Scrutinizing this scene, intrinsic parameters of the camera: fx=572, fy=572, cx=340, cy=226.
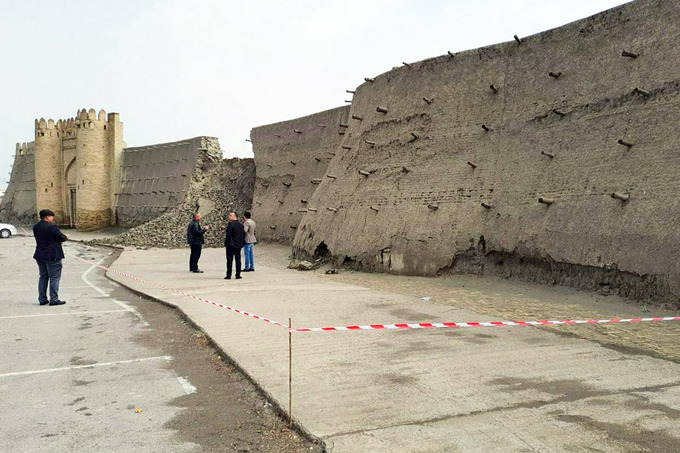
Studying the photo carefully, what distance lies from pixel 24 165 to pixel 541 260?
48692 mm

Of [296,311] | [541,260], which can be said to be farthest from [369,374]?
[541,260]

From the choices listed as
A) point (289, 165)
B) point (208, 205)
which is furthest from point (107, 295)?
point (208, 205)

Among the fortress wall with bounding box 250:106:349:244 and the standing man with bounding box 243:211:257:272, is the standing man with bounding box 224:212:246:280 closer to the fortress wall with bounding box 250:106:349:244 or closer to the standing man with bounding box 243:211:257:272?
the standing man with bounding box 243:211:257:272

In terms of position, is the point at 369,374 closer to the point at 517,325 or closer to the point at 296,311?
the point at 517,325

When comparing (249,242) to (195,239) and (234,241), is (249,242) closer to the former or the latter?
(195,239)

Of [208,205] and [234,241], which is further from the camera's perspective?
[208,205]

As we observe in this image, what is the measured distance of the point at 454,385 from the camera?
17.2ft

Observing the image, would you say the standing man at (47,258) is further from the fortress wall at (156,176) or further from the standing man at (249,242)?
the fortress wall at (156,176)

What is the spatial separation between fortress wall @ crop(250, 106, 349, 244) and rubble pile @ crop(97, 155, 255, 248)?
2319 millimetres

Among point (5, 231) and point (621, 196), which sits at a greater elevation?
point (621, 196)

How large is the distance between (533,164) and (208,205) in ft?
69.8

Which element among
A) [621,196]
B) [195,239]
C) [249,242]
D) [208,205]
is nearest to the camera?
[621,196]

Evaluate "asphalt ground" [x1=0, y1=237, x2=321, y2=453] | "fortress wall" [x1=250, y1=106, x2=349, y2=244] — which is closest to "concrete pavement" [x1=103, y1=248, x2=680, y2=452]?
"asphalt ground" [x1=0, y1=237, x2=321, y2=453]

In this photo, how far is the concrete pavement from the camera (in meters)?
4.09
